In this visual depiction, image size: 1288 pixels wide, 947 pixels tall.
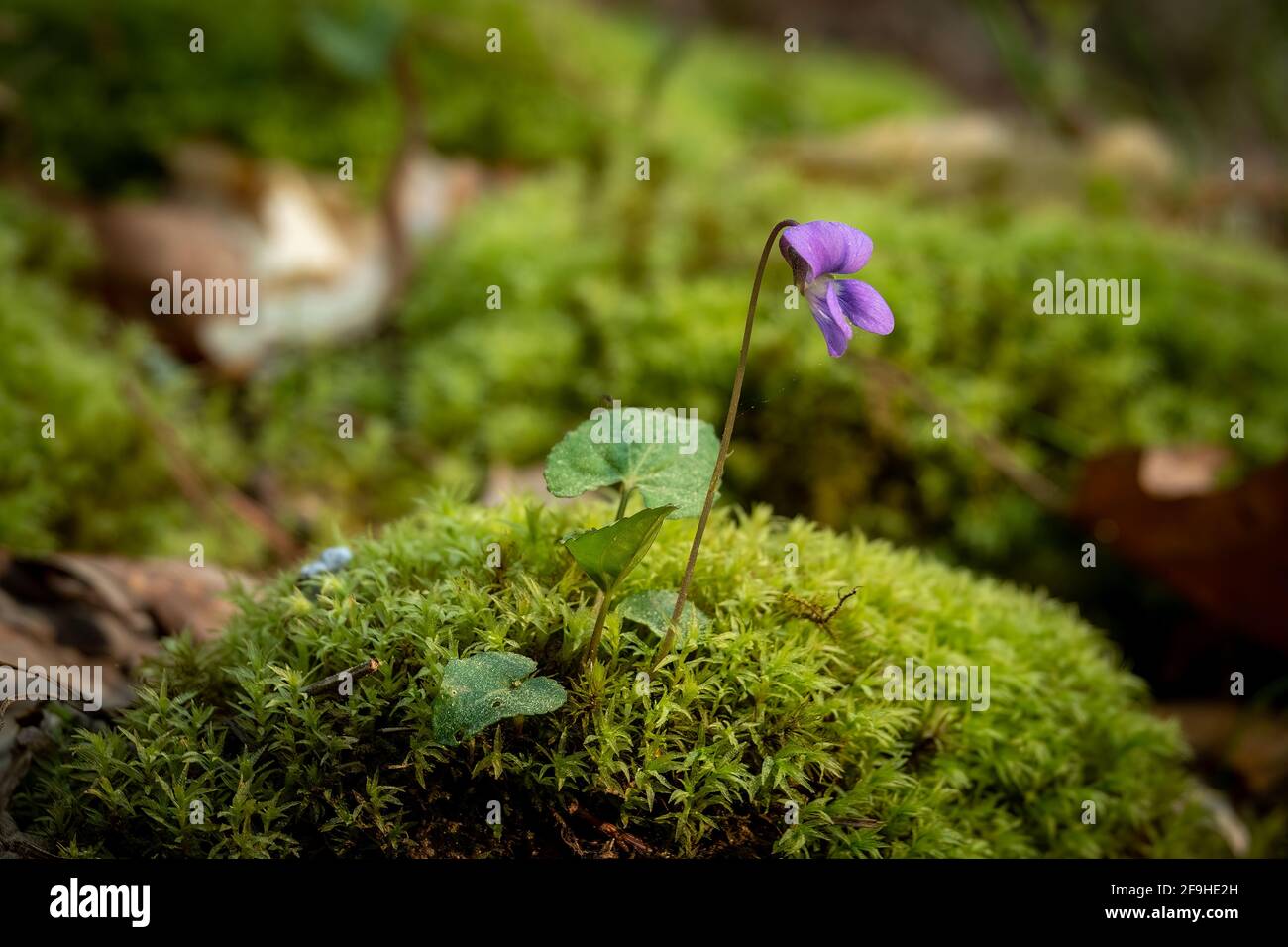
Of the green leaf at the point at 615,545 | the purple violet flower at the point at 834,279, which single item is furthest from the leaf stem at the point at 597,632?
the purple violet flower at the point at 834,279

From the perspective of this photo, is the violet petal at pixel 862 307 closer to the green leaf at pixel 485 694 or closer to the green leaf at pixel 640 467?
the green leaf at pixel 640 467

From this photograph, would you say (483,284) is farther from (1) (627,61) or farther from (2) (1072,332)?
(1) (627,61)

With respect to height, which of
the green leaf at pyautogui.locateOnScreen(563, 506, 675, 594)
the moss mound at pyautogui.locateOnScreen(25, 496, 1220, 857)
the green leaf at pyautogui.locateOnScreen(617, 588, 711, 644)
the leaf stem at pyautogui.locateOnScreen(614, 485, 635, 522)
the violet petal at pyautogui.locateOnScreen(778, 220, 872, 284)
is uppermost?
the violet petal at pyautogui.locateOnScreen(778, 220, 872, 284)

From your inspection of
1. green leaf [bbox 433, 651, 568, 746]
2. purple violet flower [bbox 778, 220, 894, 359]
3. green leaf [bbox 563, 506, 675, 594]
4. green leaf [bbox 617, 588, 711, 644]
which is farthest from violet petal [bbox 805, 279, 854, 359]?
green leaf [bbox 433, 651, 568, 746]

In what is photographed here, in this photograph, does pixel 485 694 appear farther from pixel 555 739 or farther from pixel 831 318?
pixel 831 318

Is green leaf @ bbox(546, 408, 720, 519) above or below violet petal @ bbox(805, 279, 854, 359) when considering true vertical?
below

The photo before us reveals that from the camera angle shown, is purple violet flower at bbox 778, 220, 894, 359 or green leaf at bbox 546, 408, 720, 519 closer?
purple violet flower at bbox 778, 220, 894, 359

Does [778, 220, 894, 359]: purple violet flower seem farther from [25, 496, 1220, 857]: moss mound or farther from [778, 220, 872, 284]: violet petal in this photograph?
[25, 496, 1220, 857]: moss mound
